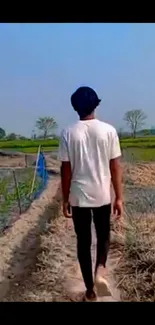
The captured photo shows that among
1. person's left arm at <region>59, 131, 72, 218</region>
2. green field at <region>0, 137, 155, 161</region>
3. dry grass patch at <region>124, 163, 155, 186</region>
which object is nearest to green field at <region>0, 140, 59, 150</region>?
green field at <region>0, 137, 155, 161</region>

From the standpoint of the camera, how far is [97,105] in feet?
6.45

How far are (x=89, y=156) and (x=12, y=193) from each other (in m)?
2.76

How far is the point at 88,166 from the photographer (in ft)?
6.36

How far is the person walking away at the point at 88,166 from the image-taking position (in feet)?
6.30

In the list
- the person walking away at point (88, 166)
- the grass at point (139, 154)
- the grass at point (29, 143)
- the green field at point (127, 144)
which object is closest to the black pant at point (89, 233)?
the person walking away at point (88, 166)

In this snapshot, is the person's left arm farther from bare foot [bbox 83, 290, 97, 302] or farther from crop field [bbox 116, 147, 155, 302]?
crop field [bbox 116, 147, 155, 302]

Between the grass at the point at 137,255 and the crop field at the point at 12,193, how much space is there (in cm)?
96

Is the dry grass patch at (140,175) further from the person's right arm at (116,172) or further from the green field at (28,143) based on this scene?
the person's right arm at (116,172)

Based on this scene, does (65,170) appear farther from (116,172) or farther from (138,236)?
(138,236)

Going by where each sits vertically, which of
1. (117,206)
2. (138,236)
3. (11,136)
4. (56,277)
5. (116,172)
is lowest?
(56,277)

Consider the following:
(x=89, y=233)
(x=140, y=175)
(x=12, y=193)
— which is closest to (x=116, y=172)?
(x=89, y=233)

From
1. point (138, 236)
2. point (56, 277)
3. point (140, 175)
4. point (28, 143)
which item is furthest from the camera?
point (140, 175)

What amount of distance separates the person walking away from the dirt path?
0.32 metres
